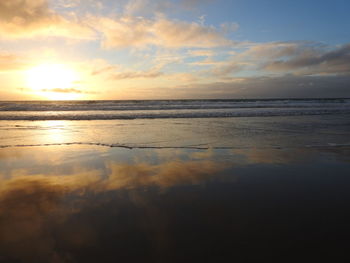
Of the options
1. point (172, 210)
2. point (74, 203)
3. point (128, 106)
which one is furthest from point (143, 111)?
point (172, 210)

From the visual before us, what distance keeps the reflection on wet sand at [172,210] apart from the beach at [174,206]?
0.01 m

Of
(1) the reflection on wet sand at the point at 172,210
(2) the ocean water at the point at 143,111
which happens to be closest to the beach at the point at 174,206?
(1) the reflection on wet sand at the point at 172,210

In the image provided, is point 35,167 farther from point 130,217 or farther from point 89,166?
point 130,217

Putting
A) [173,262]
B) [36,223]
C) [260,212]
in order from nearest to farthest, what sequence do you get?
[173,262] → [36,223] → [260,212]

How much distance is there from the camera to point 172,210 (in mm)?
3721

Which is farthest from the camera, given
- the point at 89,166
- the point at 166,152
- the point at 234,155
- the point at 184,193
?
the point at 166,152

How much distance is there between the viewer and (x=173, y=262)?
2.60 meters

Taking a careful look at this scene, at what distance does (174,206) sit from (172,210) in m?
0.14

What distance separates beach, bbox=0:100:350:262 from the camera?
9.13ft

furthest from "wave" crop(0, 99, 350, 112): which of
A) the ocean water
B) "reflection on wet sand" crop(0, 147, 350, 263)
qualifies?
"reflection on wet sand" crop(0, 147, 350, 263)

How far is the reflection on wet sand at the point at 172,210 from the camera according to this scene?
2777 mm

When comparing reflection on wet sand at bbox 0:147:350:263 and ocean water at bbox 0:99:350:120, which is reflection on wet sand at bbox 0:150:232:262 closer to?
reflection on wet sand at bbox 0:147:350:263

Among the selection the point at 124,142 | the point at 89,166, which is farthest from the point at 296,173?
the point at 124,142

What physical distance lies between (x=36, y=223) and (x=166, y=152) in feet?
14.7
